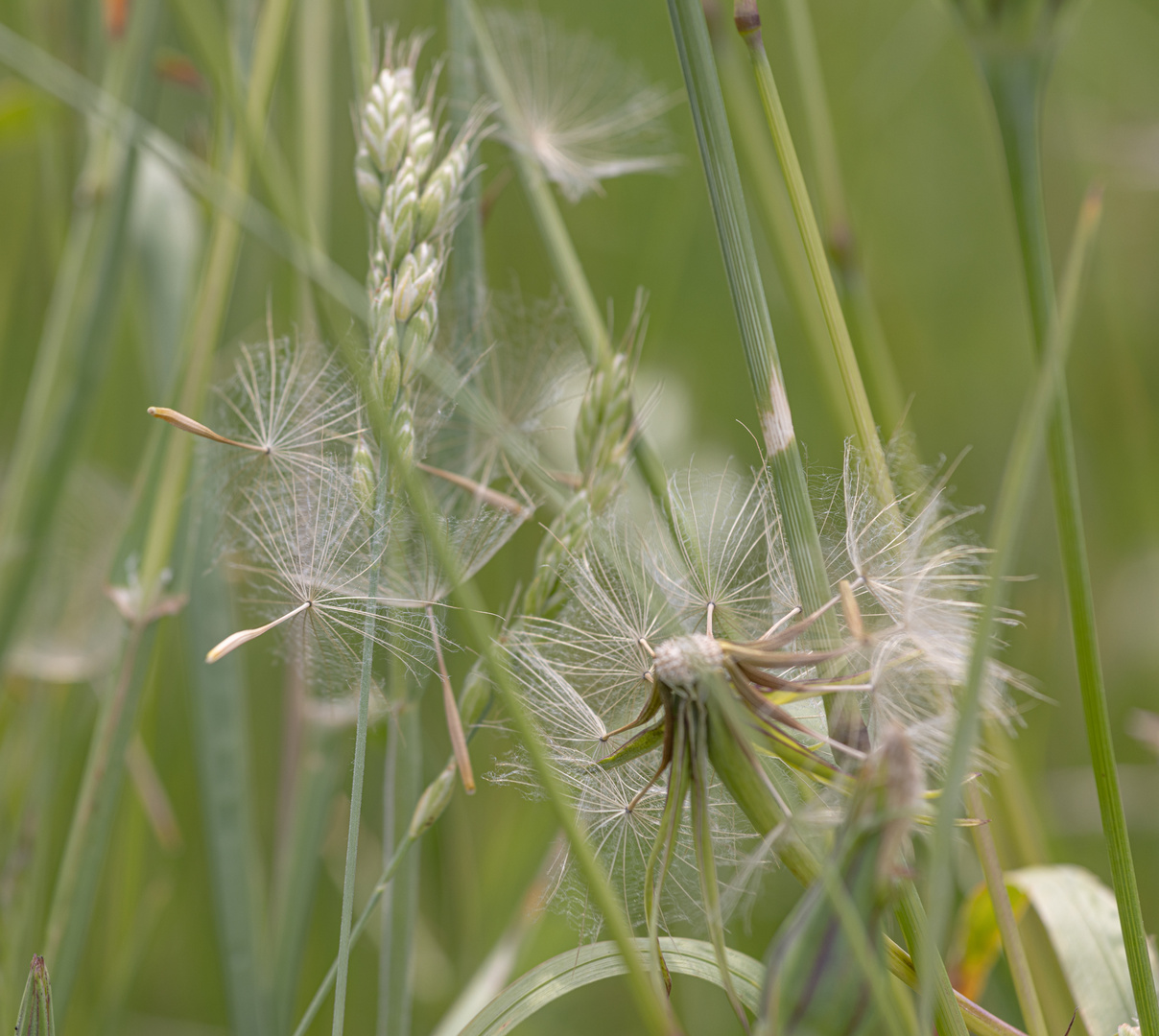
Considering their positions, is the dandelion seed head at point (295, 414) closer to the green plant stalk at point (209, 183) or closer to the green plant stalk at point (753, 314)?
the green plant stalk at point (209, 183)

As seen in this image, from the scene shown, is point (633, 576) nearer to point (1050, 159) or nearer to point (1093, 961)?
point (1093, 961)

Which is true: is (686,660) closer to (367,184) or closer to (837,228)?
(367,184)

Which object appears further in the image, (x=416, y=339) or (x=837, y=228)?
(x=837, y=228)

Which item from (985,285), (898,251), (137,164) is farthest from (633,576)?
(985,285)

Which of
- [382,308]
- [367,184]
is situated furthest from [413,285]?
[367,184]

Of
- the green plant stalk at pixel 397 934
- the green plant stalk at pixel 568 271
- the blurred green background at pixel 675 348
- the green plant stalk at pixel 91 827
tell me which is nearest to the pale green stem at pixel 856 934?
the green plant stalk at pixel 568 271

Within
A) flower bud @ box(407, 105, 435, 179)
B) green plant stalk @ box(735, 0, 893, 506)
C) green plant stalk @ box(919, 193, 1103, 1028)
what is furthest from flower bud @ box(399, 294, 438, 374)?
green plant stalk @ box(919, 193, 1103, 1028)
